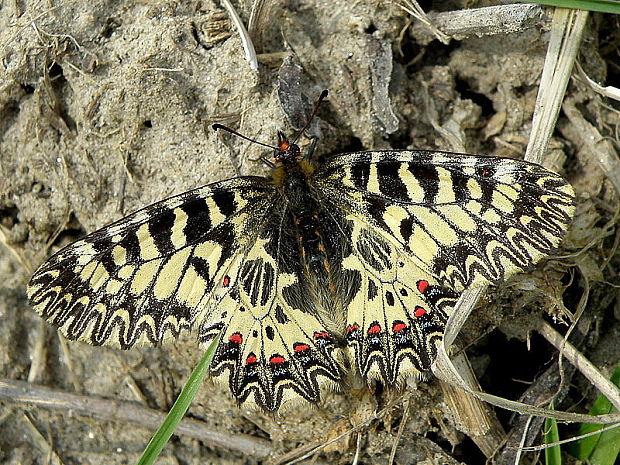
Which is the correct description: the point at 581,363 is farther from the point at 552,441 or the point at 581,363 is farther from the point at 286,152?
the point at 286,152

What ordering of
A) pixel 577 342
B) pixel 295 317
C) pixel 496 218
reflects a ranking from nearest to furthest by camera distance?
pixel 496 218
pixel 295 317
pixel 577 342

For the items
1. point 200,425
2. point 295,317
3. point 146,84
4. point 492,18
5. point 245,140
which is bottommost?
point 200,425

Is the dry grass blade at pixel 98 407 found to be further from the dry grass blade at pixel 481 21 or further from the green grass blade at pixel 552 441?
the dry grass blade at pixel 481 21

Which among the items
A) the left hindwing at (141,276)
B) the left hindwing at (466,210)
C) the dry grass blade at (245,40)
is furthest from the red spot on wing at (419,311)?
the dry grass blade at (245,40)

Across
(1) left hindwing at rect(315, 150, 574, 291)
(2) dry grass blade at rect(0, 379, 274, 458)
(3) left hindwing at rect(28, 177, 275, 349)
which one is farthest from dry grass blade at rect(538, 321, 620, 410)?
(2) dry grass blade at rect(0, 379, 274, 458)

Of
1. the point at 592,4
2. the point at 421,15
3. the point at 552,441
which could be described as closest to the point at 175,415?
the point at 552,441

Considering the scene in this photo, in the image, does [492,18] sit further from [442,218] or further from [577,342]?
[577,342]

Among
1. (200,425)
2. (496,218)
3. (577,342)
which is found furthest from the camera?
(200,425)

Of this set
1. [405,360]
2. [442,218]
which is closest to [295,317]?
[405,360]
